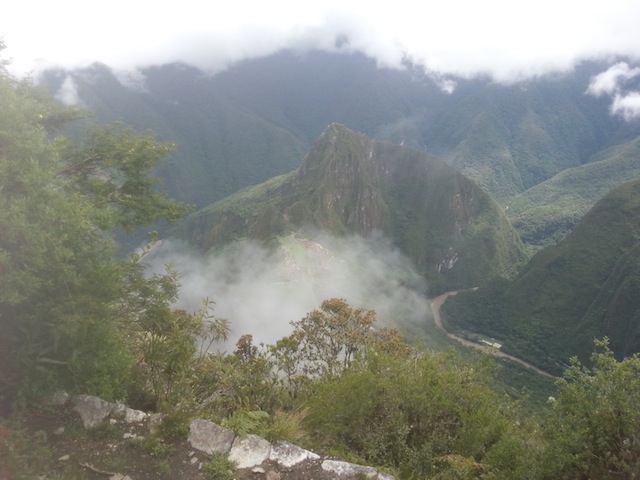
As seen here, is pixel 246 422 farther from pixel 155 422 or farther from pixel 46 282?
pixel 46 282

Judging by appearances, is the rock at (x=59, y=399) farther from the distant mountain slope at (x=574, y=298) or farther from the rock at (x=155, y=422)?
the distant mountain slope at (x=574, y=298)

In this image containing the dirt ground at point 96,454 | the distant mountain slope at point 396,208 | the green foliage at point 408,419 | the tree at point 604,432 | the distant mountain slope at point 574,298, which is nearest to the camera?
the dirt ground at point 96,454

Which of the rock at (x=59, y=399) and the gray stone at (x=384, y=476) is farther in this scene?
the rock at (x=59, y=399)

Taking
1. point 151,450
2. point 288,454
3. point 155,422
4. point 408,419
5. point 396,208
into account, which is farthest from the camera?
point 396,208

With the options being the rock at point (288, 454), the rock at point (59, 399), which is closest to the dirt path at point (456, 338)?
the rock at point (288, 454)

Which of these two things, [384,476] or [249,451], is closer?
[384,476]

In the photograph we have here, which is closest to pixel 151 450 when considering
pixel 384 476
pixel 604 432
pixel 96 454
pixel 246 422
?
pixel 96 454
